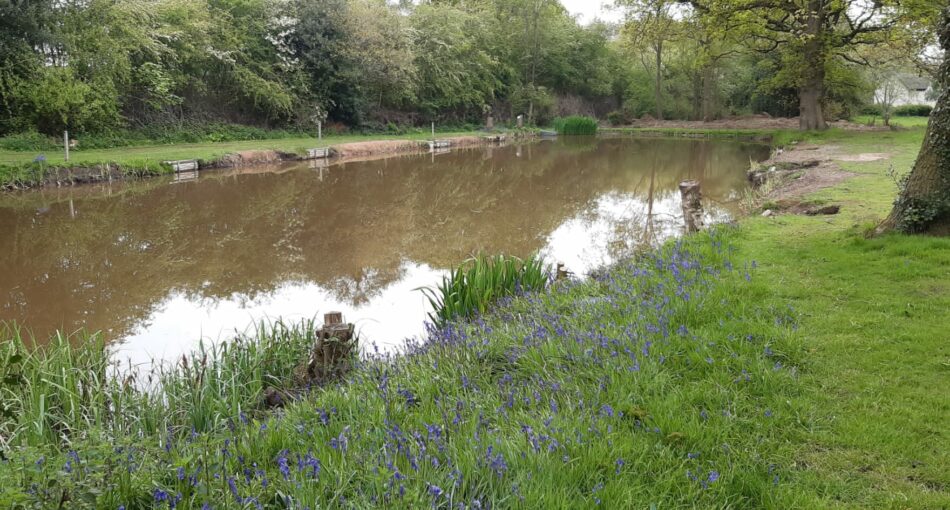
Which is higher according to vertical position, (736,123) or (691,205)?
(736,123)

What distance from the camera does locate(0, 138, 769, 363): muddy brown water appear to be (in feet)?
20.4

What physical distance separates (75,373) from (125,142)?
1773cm

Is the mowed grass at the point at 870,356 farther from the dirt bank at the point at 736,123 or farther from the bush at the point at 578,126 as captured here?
the bush at the point at 578,126

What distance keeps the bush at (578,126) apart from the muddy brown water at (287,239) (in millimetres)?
20364

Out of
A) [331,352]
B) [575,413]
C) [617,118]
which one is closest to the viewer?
[575,413]

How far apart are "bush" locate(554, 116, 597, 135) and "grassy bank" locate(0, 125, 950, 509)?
3401 cm

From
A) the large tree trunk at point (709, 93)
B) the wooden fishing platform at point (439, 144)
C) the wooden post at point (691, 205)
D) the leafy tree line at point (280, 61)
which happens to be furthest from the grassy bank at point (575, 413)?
the large tree trunk at point (709, 93)

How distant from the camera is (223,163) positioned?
1764 centimetres

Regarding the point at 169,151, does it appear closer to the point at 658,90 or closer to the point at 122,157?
the point at 122,157

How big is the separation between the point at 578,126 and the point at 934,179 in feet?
110

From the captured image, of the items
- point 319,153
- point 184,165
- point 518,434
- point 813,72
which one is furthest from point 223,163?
point 813,72

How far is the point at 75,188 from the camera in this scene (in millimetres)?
13398

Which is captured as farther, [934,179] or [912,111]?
[912,111]

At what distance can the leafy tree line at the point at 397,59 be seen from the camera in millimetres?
16906
